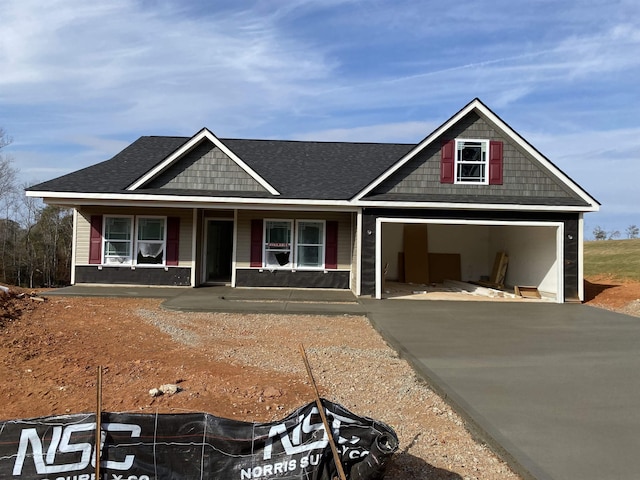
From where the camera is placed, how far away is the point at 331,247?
1547cm

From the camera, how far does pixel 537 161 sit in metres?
14.0

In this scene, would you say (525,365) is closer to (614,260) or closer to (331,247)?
(331,247)

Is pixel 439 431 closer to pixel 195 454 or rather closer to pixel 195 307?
pixel 195 454

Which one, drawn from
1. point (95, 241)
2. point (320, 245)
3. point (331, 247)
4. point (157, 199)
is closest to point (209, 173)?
point (157, 199)

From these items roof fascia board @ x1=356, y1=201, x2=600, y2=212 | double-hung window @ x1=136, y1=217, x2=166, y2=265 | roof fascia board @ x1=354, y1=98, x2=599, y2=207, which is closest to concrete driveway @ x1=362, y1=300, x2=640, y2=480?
roof fascia board @ x1=356, y1=201, x2=600, y2=212

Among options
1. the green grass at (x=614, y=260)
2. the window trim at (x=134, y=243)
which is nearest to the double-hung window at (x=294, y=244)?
the window trim at (x=134, y=243)

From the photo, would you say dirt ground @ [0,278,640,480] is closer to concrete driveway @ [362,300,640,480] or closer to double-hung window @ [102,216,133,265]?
concrete driveway @ [362,300,640,480]

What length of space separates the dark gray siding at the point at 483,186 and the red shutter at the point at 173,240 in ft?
22.4

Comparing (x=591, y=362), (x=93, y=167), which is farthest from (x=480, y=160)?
(x=93, y=167)

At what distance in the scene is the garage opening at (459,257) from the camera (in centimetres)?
1661

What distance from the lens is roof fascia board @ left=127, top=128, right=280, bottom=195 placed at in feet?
46.0

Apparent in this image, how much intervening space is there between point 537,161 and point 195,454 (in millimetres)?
13305

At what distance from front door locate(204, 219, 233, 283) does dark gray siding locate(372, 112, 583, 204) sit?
6.54m

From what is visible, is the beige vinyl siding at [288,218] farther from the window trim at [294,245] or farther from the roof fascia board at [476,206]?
the roof fascia board at [476,206]
